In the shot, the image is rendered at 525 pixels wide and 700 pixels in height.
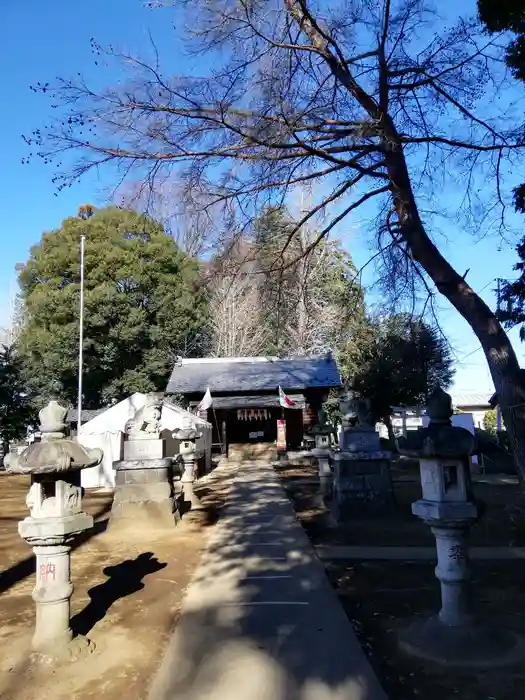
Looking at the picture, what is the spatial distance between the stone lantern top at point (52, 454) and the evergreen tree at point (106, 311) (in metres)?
26.8

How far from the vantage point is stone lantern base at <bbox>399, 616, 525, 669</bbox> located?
162 inches

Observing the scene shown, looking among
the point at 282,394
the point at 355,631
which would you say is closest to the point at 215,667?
the point at 355,631

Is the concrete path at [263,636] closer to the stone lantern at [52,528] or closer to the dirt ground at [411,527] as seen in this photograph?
the stone lantern at [52,528]

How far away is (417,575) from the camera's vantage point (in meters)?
6.60

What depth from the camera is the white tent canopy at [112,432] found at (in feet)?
59.6

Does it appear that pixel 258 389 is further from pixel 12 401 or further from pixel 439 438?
pixel 439 438

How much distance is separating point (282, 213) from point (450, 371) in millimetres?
26049

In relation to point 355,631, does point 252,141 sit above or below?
above

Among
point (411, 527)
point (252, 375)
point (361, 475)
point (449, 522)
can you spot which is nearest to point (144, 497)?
point (361, 475)

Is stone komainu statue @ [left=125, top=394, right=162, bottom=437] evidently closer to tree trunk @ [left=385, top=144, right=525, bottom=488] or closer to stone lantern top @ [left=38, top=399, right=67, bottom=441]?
stone lantern top @ [left=38, top=399, right=67, bottom=441]

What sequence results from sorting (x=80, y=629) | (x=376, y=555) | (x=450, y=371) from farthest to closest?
(x=450, y=371) < (x=376, y=555) < (x=80, y=629)

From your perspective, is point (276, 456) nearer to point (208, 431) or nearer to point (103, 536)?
point (208, 431)

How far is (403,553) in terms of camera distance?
7691 millimetres

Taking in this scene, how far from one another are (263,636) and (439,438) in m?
2.16
